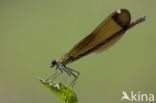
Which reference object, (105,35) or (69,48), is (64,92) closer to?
(105,35)

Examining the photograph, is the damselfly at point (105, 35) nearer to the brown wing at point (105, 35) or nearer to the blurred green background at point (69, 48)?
the brown wing at point (105, 35)

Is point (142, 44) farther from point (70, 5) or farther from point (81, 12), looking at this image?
point (70, 5)

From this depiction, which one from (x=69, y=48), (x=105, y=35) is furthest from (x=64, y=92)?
(x=69, y=48)

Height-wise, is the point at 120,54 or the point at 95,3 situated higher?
the point at 95,3

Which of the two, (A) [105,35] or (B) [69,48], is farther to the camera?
(B) [69,48]

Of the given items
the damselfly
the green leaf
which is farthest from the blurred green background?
the green leaf

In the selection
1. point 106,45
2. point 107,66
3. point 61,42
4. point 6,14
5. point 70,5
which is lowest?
point 106,45

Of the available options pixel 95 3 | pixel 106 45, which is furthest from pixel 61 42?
pixel 106 45
